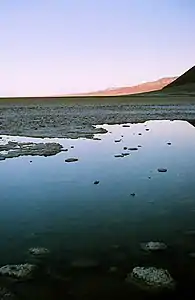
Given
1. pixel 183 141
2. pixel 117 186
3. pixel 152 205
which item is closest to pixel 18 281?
pixel 152 205

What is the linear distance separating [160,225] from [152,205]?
1.19 metres

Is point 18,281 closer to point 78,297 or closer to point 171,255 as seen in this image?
point 78,297

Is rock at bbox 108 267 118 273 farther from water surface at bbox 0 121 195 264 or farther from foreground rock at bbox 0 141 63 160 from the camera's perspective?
foreground rock at bbox 0 141 63 160

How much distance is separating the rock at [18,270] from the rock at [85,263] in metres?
0.55

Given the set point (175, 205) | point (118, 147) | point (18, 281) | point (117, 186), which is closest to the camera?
point (18, 281)

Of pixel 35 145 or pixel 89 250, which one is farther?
pixel 35 145

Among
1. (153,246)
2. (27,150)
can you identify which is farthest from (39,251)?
(27,150)

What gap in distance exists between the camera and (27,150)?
15.8 meters

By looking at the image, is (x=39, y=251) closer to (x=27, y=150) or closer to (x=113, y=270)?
(x=113, y=270)

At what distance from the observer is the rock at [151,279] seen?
5242 millimetres

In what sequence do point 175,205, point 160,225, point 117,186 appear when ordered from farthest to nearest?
point 117,186
point 175,205
point 160,225

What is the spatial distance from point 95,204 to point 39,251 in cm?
249

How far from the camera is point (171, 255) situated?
6.09 metres

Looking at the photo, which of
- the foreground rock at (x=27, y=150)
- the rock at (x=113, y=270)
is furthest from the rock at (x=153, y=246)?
the foreground rock at (x=27, y=150)
